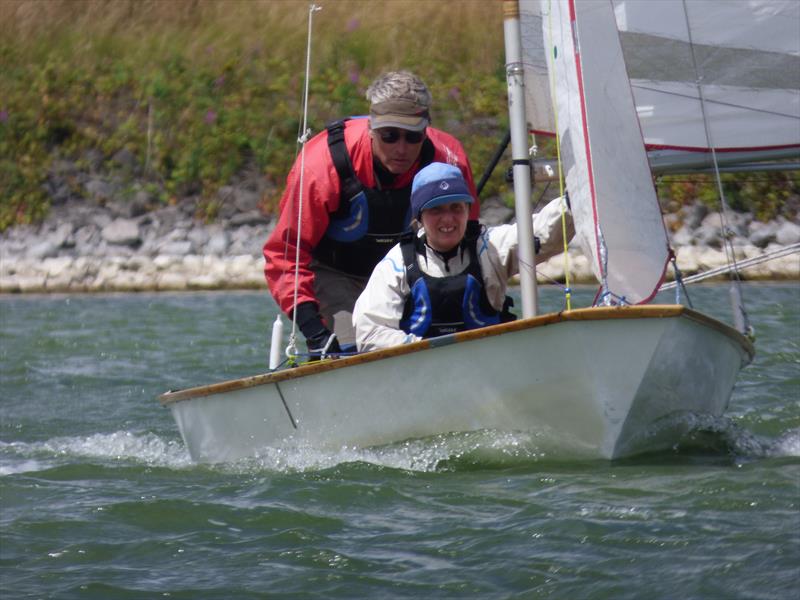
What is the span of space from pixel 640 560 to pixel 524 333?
1119 mm

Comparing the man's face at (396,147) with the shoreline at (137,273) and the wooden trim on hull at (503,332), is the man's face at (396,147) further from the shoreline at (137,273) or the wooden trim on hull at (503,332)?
the shoreline at (137,273)

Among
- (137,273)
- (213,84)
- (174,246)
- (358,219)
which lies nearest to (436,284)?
(358,219)

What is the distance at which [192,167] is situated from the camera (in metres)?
19.4

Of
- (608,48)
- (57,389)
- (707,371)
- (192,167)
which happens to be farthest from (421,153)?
(192,167)

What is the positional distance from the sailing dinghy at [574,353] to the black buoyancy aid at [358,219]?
0.85 metres

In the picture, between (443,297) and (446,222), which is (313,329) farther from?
(446,222)

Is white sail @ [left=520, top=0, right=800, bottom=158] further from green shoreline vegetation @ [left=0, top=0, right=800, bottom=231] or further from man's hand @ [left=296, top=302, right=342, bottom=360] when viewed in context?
green shoreline vegetation @ [left=0, top=0, right=800, bottom=231]

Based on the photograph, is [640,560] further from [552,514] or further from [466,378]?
[466,378]

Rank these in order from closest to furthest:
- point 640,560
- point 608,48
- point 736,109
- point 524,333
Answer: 1. point 640,560
2. point 524,333
3. point 608,48
4. point 736,109

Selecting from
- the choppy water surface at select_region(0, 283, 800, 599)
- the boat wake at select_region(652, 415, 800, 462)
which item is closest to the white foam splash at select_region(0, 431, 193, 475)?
the choppy water surface at select_region(0, 283, 800, 599)

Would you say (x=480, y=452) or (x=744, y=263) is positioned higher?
(x=744, y=263)

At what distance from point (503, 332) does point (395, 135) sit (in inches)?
48.9

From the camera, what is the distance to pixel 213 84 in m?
20.5

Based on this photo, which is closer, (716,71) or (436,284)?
(436,284)
